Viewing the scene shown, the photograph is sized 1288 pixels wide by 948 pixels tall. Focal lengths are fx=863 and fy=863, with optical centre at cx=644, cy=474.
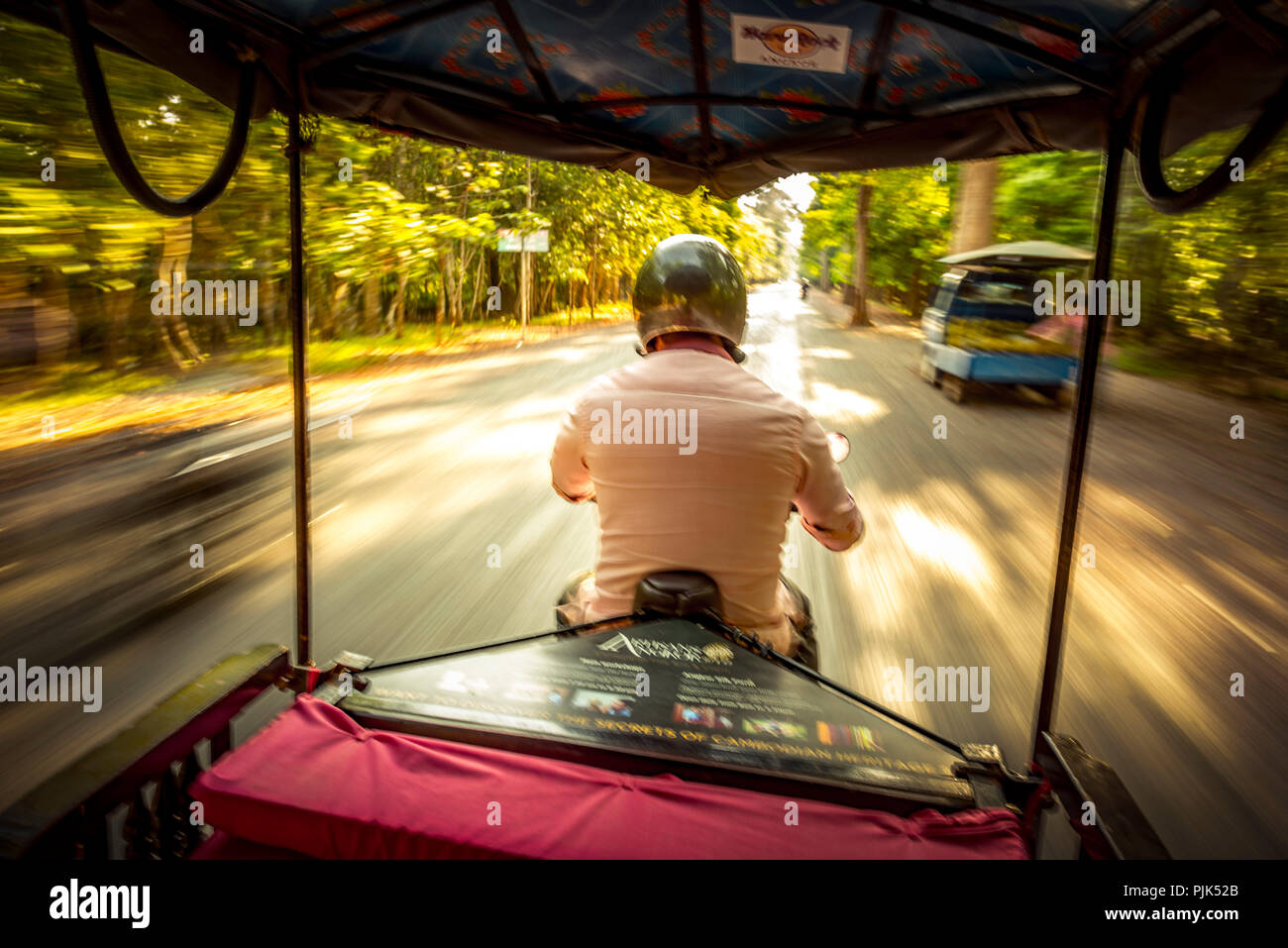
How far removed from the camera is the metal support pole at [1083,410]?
7.97 feet

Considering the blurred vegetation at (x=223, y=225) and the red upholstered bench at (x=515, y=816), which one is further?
the blurred vegetation at (x=223, y=225)

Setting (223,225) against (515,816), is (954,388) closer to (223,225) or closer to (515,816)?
(223,225)

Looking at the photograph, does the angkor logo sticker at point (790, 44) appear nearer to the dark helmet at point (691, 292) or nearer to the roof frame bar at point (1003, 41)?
the roof frame bar at point (1003, 41)

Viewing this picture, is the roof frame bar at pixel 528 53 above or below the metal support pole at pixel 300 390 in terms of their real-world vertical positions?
above

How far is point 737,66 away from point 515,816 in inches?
91.4

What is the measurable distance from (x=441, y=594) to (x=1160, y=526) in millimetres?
6410

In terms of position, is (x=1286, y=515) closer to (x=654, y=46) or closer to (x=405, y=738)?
(x=654, y=46)

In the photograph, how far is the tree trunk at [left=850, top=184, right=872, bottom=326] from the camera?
1172 inches

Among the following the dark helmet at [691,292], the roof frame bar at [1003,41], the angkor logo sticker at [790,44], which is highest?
the angkor logo sticker at [790,44]

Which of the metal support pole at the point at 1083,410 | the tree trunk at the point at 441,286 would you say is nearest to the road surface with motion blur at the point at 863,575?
the metal support pole at the point at 1083,410

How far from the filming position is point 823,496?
96.5 inches

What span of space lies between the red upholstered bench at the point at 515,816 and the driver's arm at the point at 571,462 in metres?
1.03

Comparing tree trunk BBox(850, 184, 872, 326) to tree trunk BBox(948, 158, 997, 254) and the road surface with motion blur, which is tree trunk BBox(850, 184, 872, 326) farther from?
the road surface with motion blur

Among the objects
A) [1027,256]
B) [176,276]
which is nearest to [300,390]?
[176,276]
